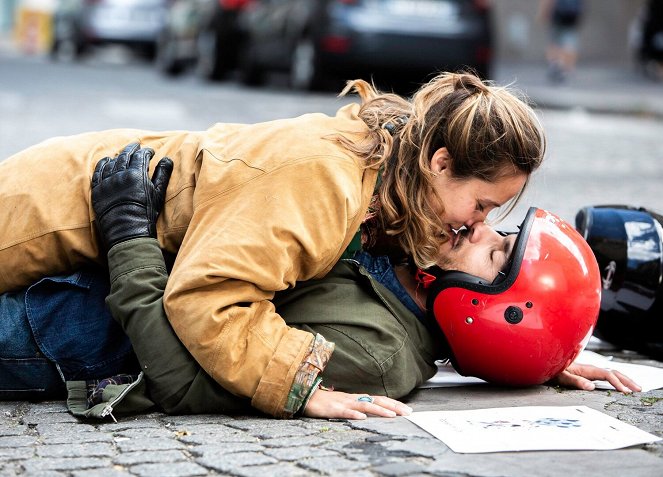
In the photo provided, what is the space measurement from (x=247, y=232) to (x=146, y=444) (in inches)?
24.0

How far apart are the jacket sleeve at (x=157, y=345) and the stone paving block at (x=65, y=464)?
0.48 metres

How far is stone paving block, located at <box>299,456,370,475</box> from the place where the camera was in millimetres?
2846

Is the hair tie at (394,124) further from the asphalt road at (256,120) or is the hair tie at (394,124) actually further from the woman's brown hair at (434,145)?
the asphalt road at (256,120)

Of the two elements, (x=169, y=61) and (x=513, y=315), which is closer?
(x=513, y=315)

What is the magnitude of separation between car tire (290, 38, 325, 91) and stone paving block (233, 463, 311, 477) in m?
10.9

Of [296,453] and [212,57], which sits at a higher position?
[296,453]

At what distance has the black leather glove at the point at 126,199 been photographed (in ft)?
11.6

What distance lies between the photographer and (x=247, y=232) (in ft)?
10.6

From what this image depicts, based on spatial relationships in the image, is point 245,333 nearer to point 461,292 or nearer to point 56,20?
point 461,292

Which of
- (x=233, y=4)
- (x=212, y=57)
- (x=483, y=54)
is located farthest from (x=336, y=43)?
(x=212, y=57)

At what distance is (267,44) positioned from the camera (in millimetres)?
15414

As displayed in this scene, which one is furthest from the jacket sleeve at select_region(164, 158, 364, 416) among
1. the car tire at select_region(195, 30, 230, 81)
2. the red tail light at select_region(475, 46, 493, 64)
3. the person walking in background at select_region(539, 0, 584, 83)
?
the person walking in background at select_region(539, 0, 584, 83)

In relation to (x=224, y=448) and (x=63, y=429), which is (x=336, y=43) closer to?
(x=63, y=429)

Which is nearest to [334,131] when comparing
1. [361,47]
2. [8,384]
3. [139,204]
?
[139,204]
